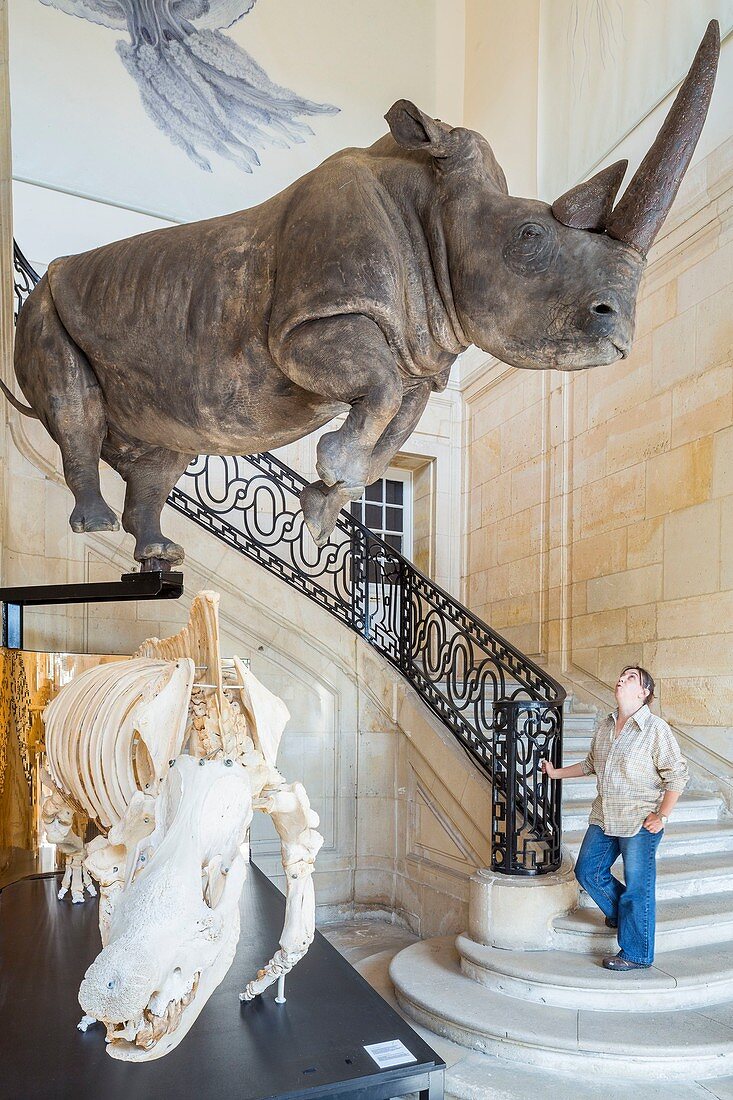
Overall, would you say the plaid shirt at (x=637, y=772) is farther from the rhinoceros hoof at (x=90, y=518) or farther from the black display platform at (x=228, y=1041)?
the rhinoceros hoof at (x=90, y=518)

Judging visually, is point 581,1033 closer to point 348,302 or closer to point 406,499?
point 348,302

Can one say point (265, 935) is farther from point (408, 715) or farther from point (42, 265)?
point (42, 265)

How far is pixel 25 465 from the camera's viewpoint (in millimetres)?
5750

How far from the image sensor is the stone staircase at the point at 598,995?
3.69m

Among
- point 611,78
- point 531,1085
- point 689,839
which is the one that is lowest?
point 531,1085

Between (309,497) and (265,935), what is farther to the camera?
(265,935)

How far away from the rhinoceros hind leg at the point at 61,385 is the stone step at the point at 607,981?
3.74 metres

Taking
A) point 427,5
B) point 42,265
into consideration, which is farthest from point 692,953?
point 427,5

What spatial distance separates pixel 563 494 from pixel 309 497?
715cm

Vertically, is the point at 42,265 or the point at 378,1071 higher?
the point at 42,265

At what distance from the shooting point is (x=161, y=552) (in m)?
1.81

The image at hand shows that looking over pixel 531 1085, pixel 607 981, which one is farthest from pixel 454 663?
pixel 531 1085

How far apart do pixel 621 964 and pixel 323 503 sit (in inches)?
155

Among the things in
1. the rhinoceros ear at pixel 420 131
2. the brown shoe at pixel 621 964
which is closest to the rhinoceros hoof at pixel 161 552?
the rhinoceros ear at pixel 420 131
